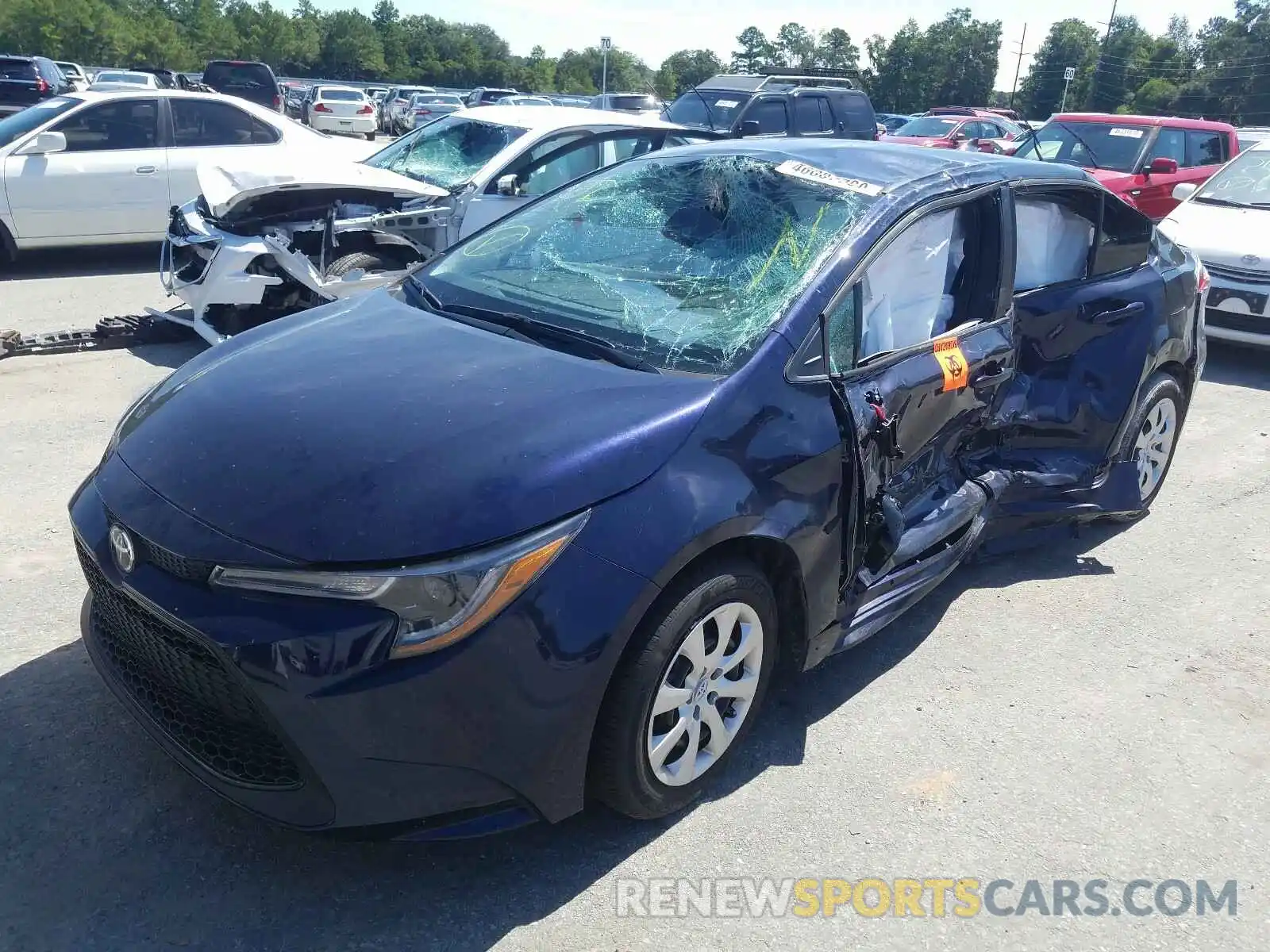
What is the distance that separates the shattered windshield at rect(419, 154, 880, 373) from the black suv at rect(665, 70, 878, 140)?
986 centimetres

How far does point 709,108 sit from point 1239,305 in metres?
8.39

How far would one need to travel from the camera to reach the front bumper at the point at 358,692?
7.00 ft

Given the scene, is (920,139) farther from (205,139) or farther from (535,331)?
(535,331)

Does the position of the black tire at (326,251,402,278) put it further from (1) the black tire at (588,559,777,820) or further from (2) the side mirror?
(1) the black tire at (588,559,777,820)

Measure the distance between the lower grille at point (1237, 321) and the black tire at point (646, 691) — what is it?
21.6 feet

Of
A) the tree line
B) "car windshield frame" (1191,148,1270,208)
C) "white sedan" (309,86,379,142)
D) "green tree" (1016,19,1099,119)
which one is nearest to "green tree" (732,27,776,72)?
the tree line

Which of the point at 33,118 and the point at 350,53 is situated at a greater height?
the point at 350,53

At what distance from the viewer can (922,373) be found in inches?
130

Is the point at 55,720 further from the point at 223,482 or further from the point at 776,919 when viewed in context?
the point at 776,919

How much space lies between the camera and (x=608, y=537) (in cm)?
233

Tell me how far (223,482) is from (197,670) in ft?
1.46

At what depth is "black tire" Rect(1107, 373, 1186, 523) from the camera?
14.7 feet

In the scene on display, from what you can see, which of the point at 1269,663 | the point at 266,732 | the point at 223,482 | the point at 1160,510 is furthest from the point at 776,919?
the point at 1160,510

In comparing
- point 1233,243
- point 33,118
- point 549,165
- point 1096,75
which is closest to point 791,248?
point 549,165
